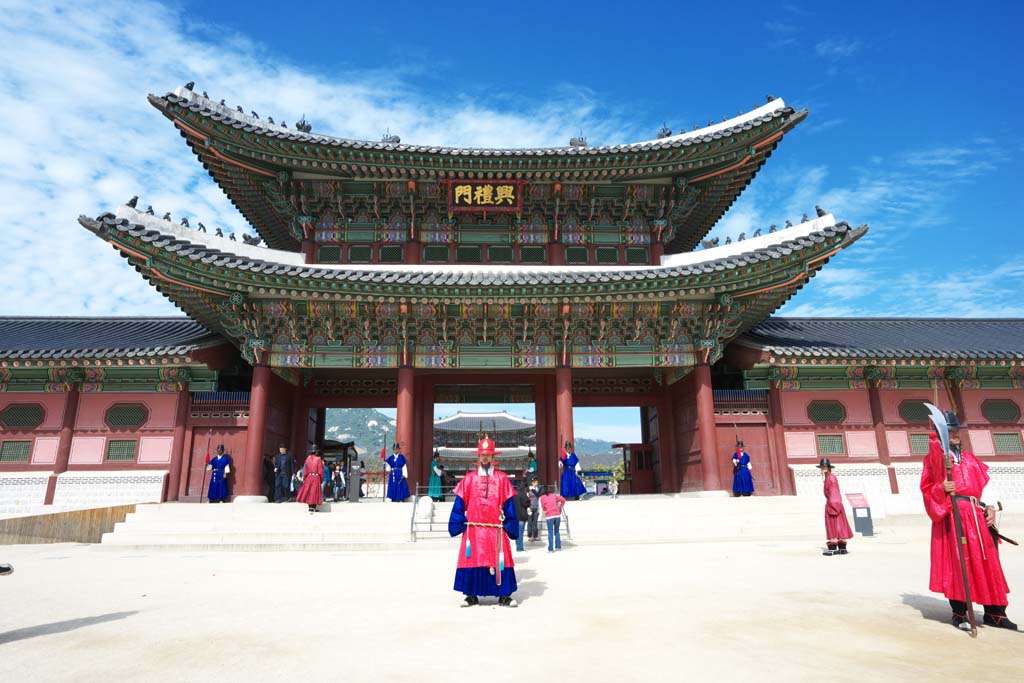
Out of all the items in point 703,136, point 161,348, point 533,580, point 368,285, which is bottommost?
point 533,580

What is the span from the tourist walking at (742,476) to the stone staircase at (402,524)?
4.83ft

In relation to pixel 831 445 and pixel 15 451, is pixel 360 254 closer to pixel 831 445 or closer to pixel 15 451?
pixel 15 451

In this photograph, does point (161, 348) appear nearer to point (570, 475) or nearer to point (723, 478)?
point (570, 475)

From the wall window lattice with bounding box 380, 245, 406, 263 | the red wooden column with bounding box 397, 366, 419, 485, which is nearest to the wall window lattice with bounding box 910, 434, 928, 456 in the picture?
the red wooden column with bounding box 397, 366, 419, 485

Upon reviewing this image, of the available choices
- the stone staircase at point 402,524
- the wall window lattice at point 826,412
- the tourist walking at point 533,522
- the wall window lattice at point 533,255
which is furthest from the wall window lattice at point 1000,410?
the tourist walking at point 533,522

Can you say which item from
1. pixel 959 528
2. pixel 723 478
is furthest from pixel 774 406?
pixel 959 528

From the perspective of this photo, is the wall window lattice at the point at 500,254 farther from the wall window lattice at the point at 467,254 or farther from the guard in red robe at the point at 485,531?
the guard in red robe at the point at 485,531

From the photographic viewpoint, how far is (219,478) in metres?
15.3

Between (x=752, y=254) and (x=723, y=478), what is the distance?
6148 millimetres

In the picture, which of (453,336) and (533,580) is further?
(453,336)

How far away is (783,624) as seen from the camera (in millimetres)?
5336

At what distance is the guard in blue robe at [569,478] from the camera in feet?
48.3

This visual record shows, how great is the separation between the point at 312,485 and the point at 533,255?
29.9 feet

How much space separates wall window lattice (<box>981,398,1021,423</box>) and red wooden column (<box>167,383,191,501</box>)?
893 inches
